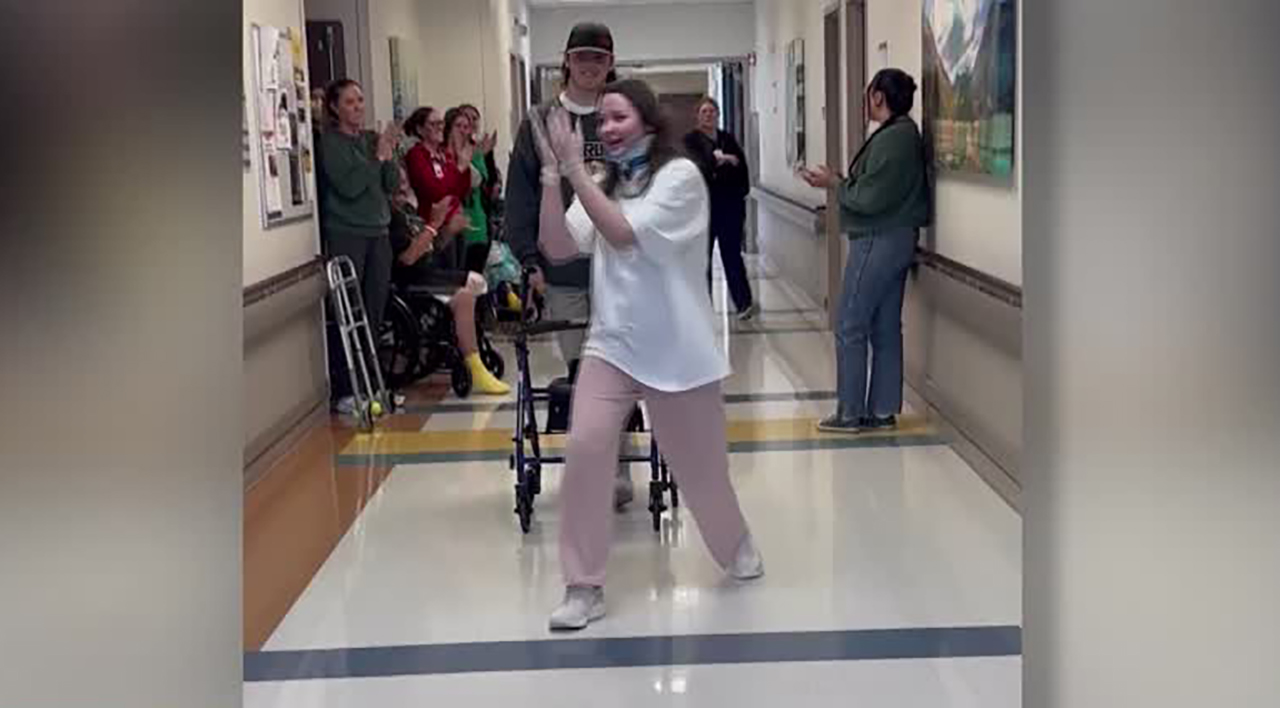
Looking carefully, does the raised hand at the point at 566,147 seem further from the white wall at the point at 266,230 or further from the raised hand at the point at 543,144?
the white wall at the point at 266,230

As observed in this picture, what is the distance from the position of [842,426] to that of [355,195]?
2.48 m

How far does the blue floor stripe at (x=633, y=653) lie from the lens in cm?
A: 337

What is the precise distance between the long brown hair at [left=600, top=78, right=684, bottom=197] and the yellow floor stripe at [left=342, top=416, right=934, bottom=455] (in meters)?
2.25

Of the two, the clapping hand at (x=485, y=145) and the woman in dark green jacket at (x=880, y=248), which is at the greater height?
the clapping hand at (x=485, y=145)

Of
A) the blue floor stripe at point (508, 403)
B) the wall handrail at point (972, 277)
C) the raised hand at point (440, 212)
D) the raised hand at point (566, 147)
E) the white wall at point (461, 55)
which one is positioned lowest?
the blue floor stripe at point (508, 403)

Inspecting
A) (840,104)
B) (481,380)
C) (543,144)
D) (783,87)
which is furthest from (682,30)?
(543,144)

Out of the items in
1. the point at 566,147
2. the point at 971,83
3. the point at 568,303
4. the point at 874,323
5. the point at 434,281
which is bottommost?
the point at 874,323

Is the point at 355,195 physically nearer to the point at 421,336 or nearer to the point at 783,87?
the point at 421,336

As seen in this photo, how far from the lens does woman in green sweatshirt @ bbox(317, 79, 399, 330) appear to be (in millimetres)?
6516

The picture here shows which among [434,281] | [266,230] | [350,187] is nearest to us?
[266,230]

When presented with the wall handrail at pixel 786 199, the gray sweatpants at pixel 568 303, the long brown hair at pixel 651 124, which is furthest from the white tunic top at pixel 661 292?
the wall handrail at pixel 786 199

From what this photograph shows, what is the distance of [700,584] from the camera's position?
401 centimetres
